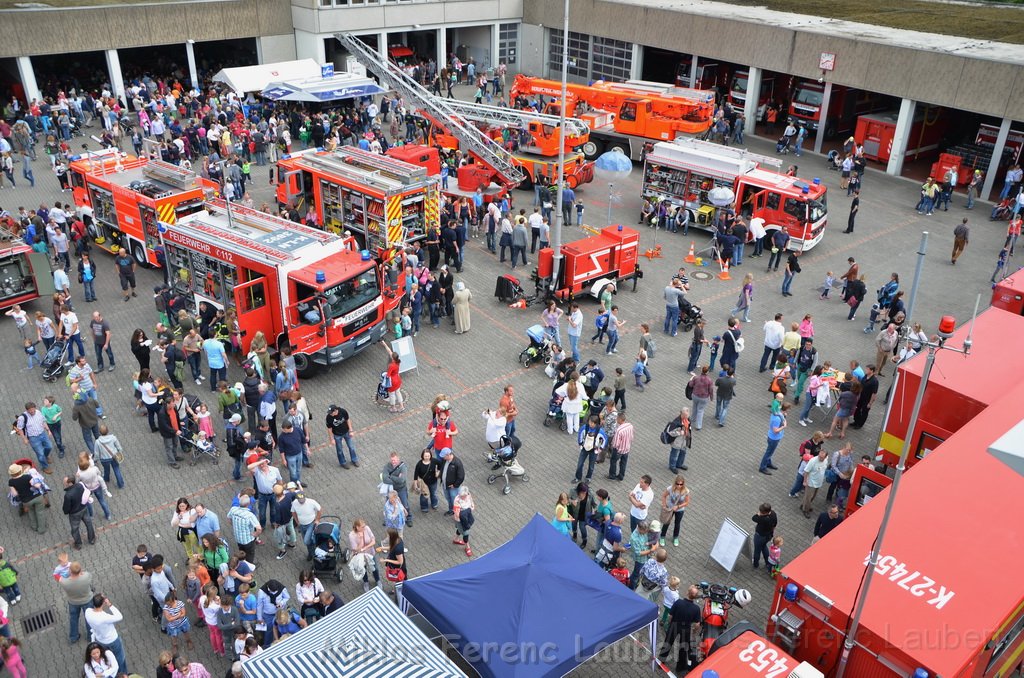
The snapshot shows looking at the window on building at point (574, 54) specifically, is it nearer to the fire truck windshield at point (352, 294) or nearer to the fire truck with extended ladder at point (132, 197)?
the fire truck with extended ladder at point (132, 197)

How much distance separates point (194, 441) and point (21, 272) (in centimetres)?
900

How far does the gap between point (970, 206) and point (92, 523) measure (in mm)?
29785

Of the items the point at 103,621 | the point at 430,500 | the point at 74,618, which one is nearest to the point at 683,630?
the point at 430,500

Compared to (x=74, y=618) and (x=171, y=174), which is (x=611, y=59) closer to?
(x=171, y=174)

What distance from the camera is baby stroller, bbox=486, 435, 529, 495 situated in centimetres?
1474

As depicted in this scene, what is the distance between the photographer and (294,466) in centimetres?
1448

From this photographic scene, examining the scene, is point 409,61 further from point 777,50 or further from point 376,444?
point 376,444

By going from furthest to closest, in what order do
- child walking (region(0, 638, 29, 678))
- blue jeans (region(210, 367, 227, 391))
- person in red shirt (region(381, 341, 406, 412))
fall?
blue jeans (region(210, 367, 227, 391)) < person in red shirt (region(381, 341, 406, 412)) < child walking (region(0, 638, 29, 678))

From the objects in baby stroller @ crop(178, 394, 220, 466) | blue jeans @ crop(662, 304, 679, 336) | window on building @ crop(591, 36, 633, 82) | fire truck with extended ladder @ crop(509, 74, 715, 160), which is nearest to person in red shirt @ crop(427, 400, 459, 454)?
baby stroller @ crop(178, 394, 220, 466)

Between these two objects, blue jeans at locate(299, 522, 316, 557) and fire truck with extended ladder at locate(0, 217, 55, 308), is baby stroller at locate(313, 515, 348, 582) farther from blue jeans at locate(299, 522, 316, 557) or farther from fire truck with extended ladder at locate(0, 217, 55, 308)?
fire truck with extended ladder at locate(0, 217, 55, 308)

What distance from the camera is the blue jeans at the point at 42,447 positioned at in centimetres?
1478

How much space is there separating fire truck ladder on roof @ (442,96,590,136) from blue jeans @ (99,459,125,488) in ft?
63.5

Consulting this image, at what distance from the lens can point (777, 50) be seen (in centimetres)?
3484

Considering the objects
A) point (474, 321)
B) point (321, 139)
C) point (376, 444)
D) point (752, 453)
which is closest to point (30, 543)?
point (376, 444)
